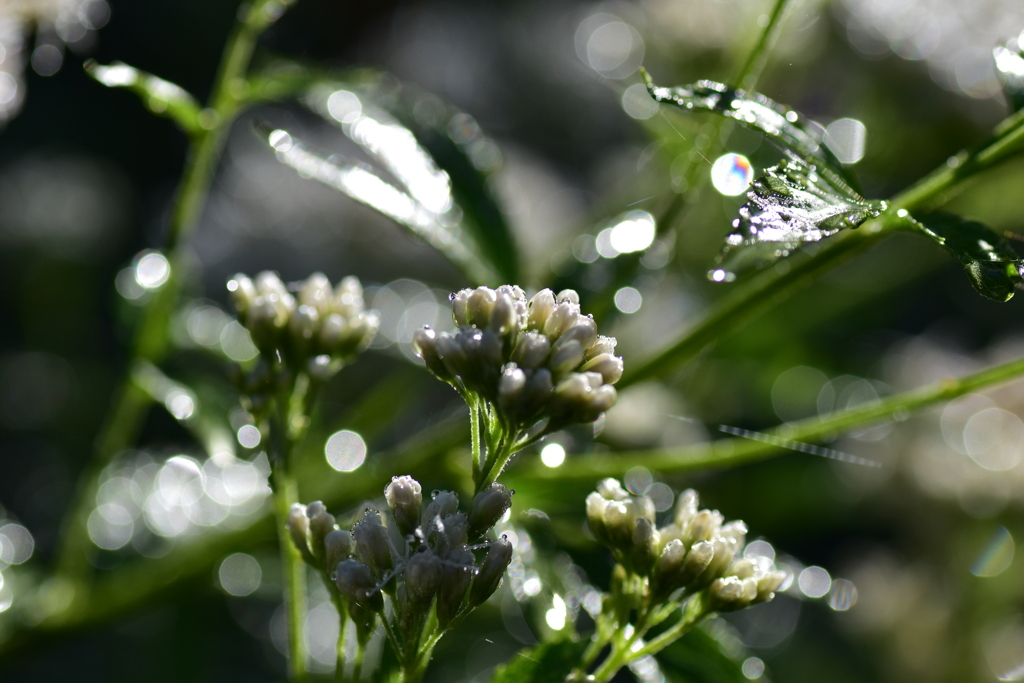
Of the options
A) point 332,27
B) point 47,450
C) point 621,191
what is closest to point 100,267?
point 47,450

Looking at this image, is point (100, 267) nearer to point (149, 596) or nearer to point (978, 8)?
point (149, 596)

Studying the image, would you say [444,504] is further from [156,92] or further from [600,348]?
[156,92]

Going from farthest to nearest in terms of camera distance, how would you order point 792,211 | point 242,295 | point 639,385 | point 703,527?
point 639,385, point 242,295, point 703,527, point 792,211

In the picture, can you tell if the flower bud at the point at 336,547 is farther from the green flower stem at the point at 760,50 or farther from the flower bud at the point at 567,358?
the green flower stem at the point at 760,50

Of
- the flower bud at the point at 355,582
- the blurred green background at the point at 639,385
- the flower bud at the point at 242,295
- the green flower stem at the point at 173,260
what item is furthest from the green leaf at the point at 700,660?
the green flower stem at the point at 173,260

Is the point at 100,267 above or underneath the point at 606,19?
underneath

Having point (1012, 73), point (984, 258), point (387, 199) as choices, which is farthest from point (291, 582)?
point (1012, 73)

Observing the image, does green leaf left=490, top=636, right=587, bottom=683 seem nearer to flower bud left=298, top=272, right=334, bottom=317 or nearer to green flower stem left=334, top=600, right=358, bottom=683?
green flower stem left=334, top=600, right=358, bottom=683
